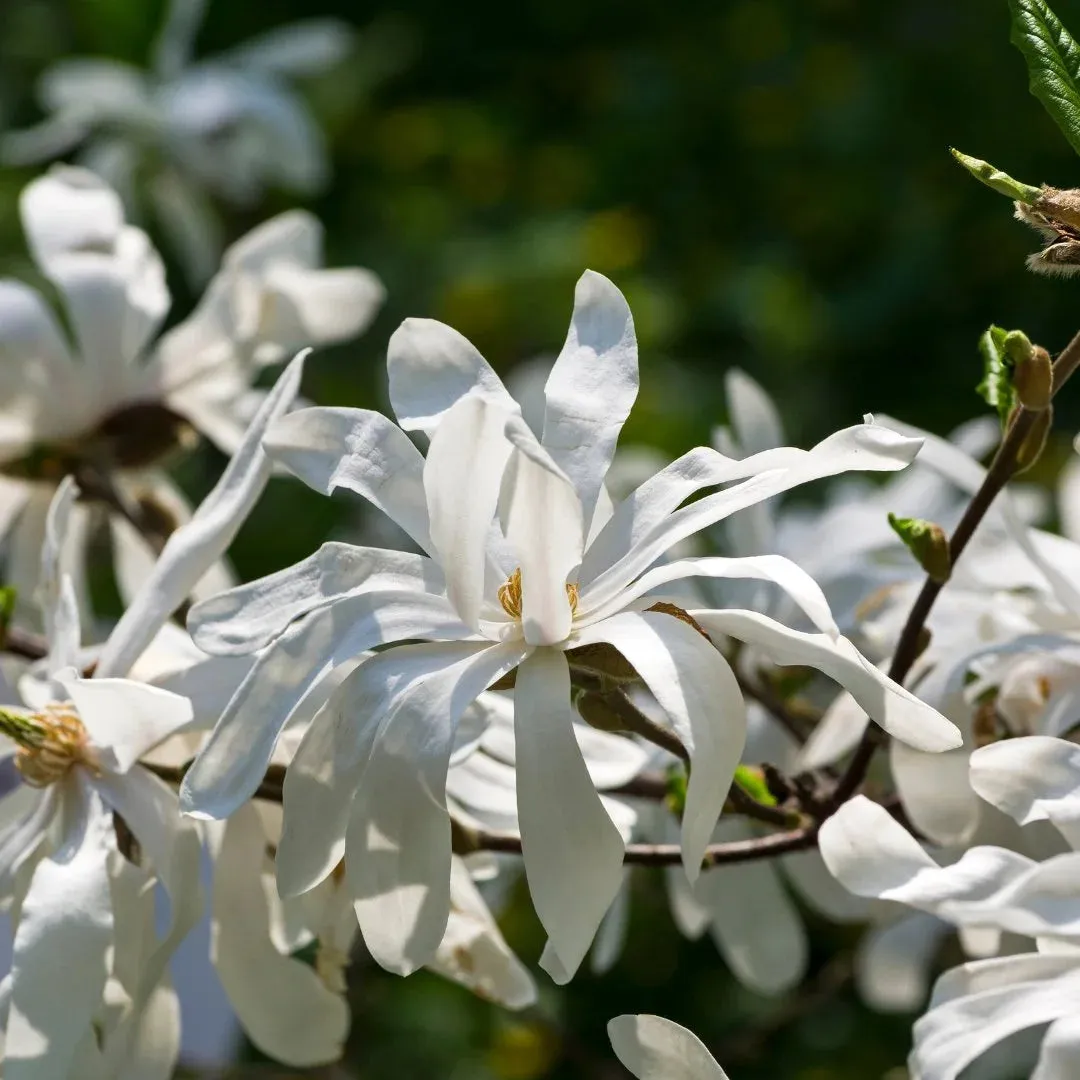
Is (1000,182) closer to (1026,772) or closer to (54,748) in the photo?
(1026,772)

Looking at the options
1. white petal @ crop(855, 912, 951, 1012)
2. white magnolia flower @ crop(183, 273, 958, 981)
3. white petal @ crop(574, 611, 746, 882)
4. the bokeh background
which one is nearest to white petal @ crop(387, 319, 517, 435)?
white magnolia flower @ crop(183, 273, 958, 981)

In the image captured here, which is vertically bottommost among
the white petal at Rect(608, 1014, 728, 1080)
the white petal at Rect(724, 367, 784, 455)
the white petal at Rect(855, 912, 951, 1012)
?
the white petal at Rect(855, 912, 951, 1012)

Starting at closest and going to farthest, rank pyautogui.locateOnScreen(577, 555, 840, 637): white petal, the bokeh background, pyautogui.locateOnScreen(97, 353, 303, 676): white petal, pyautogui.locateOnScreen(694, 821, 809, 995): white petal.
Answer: pyautogui.locateOnScreen(577, 555, 840, 637): white petal, pyautogui.locateOnScreen(97, 353, 303, 676): white petal, pyautogui.locateOnScreen(694, 821, 809, 995): white petal, the bokeh background

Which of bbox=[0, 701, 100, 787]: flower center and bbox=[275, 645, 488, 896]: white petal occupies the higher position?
bbox=[275, 645, 488, 896]: white petal

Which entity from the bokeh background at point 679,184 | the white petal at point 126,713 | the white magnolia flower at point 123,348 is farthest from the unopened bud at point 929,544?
the bokeh background at point 679,184

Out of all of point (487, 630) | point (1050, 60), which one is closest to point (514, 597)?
point (487, 630)

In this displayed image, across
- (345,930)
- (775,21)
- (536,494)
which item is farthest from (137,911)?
(775,21)

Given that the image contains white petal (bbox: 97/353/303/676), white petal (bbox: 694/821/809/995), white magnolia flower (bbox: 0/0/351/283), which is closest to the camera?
white petal (bbox: 97/353/303/676)

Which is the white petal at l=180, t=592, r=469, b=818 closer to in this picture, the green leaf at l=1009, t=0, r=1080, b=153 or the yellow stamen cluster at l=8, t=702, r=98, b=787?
the yellow stamen cluster at l=8, t=702, r=98, b=787
